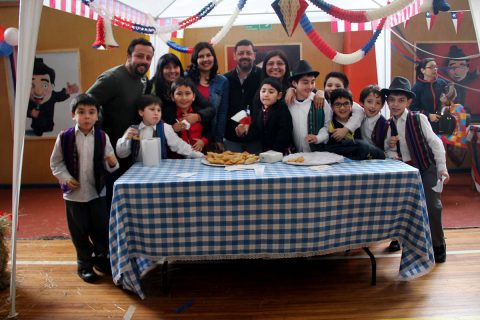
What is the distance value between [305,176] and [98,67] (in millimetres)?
3694

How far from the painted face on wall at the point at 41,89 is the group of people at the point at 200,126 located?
2541 millimetres

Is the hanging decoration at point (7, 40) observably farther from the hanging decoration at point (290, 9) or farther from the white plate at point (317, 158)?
the white plate at point (317, 158)

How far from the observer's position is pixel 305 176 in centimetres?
212

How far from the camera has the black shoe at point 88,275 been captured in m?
2.57

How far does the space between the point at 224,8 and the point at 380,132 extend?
7.16 feet

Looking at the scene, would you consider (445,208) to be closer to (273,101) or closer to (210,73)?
(273,101)

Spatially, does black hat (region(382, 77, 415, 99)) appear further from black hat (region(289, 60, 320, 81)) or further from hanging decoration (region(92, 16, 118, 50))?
hanging decoration (region(92, 16, 118, 50))

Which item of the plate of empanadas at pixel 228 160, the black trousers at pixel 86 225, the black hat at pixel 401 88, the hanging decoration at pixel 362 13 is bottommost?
the black trousers at pixel 86 225

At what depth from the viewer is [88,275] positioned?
8.46 feet

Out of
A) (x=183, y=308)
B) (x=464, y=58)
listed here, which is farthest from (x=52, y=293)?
(x=464, y=58)

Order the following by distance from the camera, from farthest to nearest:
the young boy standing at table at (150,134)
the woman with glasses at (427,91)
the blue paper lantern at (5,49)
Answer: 1. the woman with glasses at (427,91)
2. the blue paper lantern at (5,49)
3. the young boy standing at table at (150,134)

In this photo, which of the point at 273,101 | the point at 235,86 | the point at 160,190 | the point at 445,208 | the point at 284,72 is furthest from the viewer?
the point at 445,208

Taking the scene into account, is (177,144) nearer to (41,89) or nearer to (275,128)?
(275,128)

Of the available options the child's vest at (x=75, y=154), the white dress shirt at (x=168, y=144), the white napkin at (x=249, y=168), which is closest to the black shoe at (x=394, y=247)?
the white napkin at (x=249, y=168)
